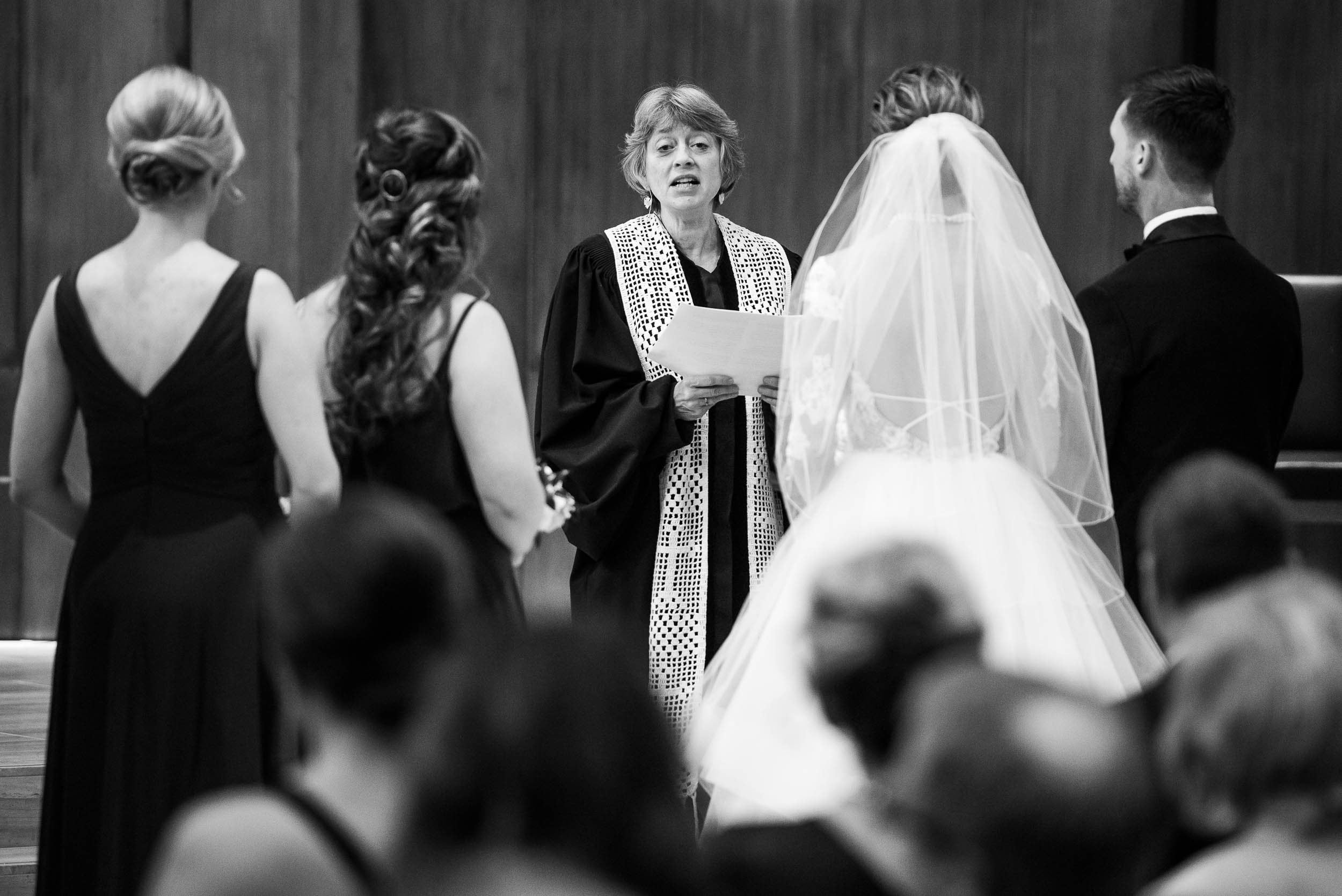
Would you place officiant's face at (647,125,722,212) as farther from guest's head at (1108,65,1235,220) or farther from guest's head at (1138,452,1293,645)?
guest's head at (1138,452,1293,645)

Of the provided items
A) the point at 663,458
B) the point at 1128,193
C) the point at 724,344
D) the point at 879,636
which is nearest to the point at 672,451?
the point at 663,458

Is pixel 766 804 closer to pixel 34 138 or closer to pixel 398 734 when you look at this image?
pixel 398 734

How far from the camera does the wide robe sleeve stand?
4148mm

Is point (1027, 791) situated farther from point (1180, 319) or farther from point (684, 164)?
point (684, 164)

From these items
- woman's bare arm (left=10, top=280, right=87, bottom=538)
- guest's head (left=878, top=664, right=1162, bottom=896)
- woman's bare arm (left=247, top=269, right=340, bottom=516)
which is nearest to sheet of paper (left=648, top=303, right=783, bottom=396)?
woman's bare arm (left=247, top=269, right=340, bottom=516)

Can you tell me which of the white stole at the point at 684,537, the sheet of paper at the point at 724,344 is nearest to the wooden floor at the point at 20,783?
the white stole at the point at 684,537

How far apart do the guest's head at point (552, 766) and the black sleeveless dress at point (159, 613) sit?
5.59 ft

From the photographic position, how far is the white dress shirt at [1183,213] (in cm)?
386

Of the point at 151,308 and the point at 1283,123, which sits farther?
the point at 1283,123

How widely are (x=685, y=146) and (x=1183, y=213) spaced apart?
1.20m

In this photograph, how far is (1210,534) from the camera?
72.2 inches

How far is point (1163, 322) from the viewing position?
375 centimetres

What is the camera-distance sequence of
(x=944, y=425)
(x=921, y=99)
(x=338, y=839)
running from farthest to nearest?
(x=921, y=99) → (x=944, y=425) → (x=338, y=839)

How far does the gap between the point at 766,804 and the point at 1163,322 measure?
1506 millimetres
